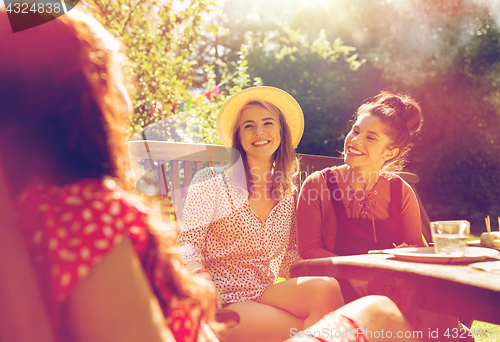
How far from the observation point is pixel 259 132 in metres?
2.11

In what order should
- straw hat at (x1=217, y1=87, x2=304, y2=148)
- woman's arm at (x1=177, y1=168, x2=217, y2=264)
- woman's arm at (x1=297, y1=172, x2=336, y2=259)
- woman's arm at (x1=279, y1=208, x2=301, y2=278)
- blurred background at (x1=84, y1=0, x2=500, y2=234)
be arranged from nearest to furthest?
woman's arm at (x1=177, y1=168, x2=217, y2=264)
woman's arm at (x1=297, y1=172, x2=336, y2=259)
woman's arm at (x1=279, y1=208, x2=301, y2=278)
straw hat at (x1=217, y1=87, x2=304, y2=148)
blurred background at (x1=84, y1=0, x2=500, y2=234)

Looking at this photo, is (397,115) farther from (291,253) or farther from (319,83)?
(319,83)

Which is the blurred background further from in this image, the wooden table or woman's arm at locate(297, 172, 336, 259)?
the wooden table

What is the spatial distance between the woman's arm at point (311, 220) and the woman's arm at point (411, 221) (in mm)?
469

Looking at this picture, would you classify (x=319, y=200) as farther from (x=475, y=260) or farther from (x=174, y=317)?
(x=174, y=317)

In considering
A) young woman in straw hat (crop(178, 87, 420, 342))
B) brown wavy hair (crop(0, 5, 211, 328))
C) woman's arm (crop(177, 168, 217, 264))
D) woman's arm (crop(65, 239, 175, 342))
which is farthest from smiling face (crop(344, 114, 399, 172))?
woman's arm (crop(65, 239, 175, 342))

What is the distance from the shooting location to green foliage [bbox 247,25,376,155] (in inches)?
426

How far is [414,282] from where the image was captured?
103 cm

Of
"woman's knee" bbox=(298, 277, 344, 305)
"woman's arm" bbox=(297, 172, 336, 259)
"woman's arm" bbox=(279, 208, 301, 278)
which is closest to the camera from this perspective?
"woman's knee" bbox=(298, 277, 344, 305)

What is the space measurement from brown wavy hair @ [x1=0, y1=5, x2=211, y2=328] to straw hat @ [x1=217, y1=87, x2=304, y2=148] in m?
1.55

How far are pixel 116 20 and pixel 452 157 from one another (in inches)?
368

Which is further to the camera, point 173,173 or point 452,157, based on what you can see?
point 452,157

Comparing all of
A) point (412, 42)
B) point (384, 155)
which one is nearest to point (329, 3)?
point (412, 42)

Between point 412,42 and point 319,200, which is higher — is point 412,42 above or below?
above
